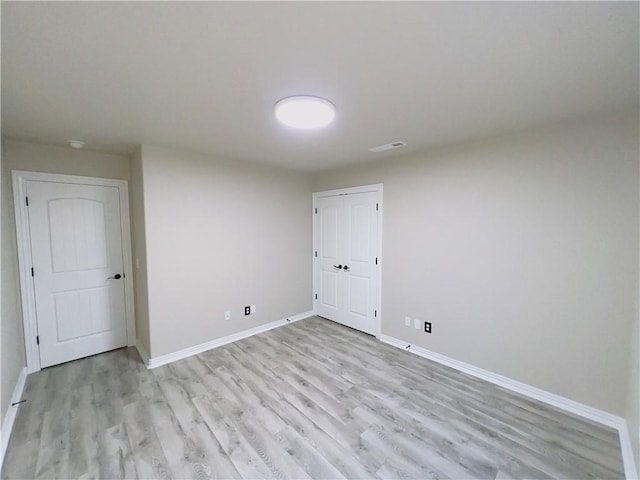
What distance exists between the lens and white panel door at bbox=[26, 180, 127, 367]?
9.26 feet

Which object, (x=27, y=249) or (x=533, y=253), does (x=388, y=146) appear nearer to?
(x=533, y=253)

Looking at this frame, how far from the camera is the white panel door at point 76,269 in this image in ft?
9.26

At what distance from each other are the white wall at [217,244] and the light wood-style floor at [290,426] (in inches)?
23.6

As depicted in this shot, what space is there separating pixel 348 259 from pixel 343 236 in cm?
36

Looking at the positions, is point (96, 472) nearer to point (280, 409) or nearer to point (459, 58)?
point (280, 409)

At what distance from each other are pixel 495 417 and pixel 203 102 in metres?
3.27

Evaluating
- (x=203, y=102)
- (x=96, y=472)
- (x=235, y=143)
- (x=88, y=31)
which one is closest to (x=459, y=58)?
(x=203, y=102)

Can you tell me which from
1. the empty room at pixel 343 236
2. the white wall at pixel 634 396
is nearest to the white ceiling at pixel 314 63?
the empty room at pixel 343 236

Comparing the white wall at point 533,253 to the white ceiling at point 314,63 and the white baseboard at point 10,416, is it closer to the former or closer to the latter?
the white ceiling at point 314,63

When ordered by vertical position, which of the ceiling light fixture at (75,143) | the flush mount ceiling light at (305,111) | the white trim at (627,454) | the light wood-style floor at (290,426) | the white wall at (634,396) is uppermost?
the ceiling light fixture at (75,143)

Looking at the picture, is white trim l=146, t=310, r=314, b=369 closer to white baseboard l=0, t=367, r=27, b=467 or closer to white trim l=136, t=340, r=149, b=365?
white trim l=136, t=340, r=149, b=365

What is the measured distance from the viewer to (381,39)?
122 centimetres

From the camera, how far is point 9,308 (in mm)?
2357

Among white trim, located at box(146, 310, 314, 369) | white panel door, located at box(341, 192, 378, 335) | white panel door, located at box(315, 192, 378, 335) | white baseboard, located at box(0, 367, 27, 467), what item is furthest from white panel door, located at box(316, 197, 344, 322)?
white baseboard, located at box(0, 367, 27, 467)
